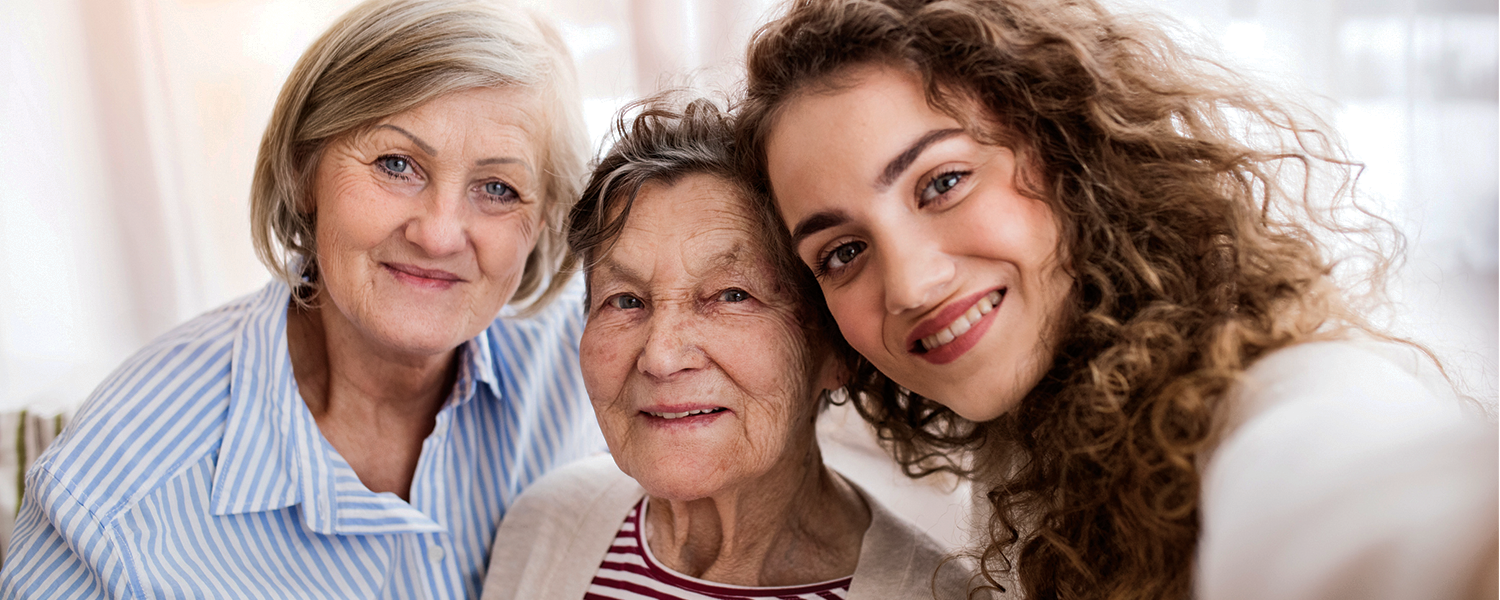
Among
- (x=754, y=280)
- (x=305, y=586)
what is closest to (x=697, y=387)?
(x=754, y=280)

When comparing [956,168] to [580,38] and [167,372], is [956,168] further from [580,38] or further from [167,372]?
[580,38]

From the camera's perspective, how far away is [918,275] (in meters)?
1.21

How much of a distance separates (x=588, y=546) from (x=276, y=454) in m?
0.57

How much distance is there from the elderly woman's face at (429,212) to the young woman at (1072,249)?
55 cm

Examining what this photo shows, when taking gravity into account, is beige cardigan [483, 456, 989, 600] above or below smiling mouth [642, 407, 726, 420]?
below

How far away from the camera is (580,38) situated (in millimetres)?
2672

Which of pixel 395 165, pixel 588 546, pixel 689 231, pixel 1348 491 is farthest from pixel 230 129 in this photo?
pixel 1348 491

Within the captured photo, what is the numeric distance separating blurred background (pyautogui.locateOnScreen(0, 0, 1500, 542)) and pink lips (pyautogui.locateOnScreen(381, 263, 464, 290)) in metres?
A: 0.76

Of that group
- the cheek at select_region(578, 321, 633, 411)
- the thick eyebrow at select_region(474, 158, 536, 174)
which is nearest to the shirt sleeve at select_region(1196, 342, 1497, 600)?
the cheek at select_region(578, 321, 633, 411)

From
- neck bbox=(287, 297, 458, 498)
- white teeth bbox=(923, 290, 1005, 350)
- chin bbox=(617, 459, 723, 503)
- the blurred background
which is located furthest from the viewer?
the blurred background

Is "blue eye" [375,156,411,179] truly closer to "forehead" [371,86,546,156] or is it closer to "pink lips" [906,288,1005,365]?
"forehead" [371,86,546,156]

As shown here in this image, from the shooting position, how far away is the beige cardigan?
1.53 metres

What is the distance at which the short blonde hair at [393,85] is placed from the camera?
1.66 m

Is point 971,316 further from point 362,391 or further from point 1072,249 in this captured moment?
point 362,391
